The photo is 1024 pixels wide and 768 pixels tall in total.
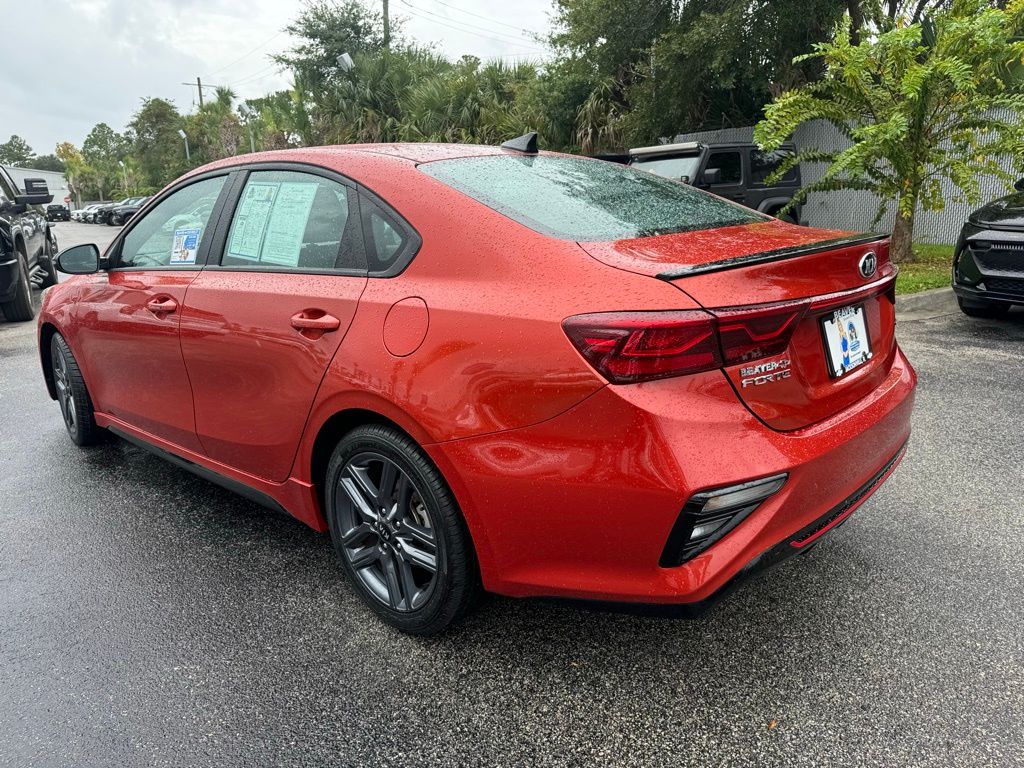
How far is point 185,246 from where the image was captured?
10.9ft

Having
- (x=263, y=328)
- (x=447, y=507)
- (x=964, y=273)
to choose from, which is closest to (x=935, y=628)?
(x=447, y=507)

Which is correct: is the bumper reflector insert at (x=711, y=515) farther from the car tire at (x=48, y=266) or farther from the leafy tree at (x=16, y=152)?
the leafy tree at (x=16, y=152)

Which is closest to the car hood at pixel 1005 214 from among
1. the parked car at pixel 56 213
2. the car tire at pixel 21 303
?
the car tire at pixel 21 303

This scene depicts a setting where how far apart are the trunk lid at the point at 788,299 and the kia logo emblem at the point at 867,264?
0.04ft

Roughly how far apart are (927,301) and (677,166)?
147 inches

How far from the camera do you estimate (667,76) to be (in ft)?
51.2

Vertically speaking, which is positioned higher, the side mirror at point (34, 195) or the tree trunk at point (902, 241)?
the side mirror at point (34, 195)

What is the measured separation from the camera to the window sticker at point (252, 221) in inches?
117

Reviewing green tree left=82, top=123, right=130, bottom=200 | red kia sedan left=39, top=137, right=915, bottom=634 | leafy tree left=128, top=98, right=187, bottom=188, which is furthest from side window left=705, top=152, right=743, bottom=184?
→ green tree left=82, top=123, right=130, bottom=200

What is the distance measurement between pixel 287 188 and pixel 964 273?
610 centimetres

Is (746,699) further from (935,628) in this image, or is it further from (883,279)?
(883,279)

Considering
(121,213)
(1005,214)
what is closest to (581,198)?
(1005,214)

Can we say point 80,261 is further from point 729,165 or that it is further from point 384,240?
point 729,165

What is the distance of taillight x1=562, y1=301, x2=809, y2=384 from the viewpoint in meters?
1.87
